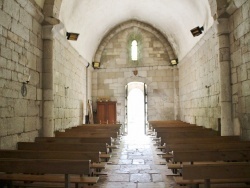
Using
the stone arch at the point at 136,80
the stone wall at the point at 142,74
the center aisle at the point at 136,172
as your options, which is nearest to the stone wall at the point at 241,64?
the center aisle at the point at 136,172

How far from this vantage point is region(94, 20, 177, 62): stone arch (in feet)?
44.4

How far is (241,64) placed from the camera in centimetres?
576

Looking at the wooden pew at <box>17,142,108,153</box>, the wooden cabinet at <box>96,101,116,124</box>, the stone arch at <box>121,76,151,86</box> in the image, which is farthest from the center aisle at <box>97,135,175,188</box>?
the stone arch at <box>121,76,151,86</box>

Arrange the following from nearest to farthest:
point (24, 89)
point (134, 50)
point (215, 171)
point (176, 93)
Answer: point (215, 171) → point (24, 89) → point (176, 93) → point (134, 50)

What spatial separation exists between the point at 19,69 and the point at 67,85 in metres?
3.66

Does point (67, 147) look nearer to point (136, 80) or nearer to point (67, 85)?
point (67, 85)

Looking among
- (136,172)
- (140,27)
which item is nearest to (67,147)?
(136,172)

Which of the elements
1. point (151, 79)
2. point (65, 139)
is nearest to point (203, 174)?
point (65, 139)

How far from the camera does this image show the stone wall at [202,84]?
24.9 feet

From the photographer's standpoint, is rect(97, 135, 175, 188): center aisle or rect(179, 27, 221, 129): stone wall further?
rect(179, 27, 221, 129): stone wall

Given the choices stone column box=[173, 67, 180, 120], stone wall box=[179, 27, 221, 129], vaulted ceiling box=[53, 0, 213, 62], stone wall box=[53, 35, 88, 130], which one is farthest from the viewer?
stone column box=[173, 67, 180, 120]

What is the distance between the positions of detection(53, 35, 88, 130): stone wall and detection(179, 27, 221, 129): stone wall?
15.2ft

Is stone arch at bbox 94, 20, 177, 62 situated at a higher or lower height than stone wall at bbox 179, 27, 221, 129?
higher

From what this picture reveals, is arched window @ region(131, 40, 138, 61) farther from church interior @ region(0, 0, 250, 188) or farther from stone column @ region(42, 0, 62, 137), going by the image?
stone column @ region(42, 0, 62, 137)
